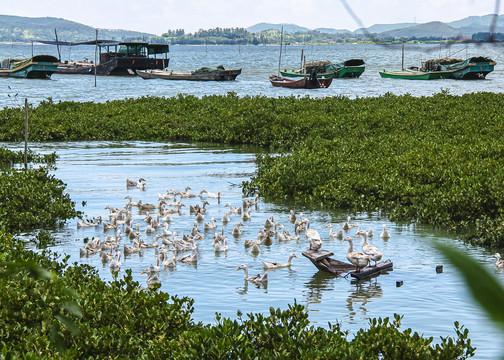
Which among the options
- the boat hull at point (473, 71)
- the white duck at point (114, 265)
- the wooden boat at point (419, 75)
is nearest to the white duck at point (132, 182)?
the white duck at point (114, 265)

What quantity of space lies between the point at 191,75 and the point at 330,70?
1679cm

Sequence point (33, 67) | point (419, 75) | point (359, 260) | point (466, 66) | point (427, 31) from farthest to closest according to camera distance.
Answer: point (419, 75), point (466, 66), point (33, 67), point (359, 260), point (427, 31)

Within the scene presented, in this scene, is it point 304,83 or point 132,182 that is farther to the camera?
point 304,83

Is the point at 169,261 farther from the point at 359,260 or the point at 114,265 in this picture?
the point at 359,260

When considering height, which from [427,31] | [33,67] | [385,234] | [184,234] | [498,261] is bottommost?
[184,234]

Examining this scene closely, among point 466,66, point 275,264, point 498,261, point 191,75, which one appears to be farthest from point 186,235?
point 466,66

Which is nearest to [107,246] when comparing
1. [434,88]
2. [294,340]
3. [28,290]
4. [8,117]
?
[28,290]

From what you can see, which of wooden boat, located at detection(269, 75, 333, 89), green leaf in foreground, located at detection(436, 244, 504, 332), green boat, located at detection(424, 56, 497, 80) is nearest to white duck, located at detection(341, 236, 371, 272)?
green leaf in foreground, located at detection(436, 244, 504, 332)

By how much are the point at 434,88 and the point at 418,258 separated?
60351mm

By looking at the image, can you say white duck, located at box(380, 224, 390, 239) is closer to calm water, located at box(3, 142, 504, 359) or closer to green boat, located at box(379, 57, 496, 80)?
calm water, located at box(3, 142, 504, 359)

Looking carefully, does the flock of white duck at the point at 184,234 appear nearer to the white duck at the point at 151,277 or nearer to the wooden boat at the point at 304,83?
the white duck at the point at 151,277

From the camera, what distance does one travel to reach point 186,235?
14.9 meters

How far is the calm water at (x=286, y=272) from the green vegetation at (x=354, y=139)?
2.79ft

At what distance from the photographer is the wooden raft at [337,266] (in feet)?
39.3
